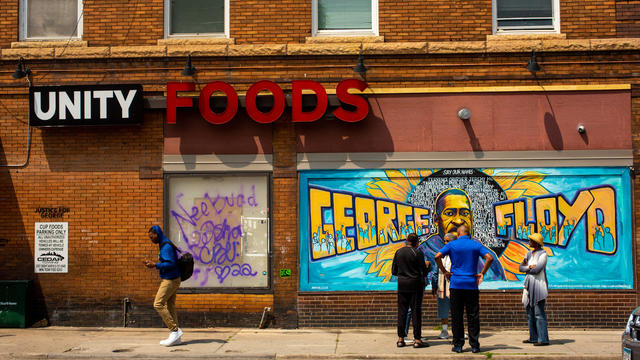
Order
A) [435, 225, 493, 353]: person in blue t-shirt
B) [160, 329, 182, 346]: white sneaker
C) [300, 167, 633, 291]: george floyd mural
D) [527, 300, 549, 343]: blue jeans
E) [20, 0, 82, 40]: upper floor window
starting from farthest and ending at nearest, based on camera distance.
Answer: [20, 0, 82, 40]: upper floor window, [300, 167, 633, 291]: george floyd mural, [160, 329, 182, 346]: white sneaker, [527, 300, 549, 343]: blue jeans, [435, 225, 493, 353]: person in blue t-shirt

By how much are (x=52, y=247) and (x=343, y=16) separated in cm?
673

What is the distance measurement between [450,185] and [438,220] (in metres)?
0.65

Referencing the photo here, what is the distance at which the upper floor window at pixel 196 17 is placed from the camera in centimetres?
1268

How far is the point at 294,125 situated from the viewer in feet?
40.0

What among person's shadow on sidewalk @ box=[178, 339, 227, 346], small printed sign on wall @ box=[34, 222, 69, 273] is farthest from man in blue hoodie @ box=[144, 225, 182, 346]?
small printed sign on wall @ box=[34, 222, 69, 273]

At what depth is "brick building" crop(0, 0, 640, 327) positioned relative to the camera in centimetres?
1195

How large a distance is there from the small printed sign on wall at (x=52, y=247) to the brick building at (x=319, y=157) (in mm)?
40

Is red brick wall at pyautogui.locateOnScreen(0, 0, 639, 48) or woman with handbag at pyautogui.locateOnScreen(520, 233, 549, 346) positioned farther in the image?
red brick wall at pyautogui.locateOnScreen(0, 0, 639, 48)

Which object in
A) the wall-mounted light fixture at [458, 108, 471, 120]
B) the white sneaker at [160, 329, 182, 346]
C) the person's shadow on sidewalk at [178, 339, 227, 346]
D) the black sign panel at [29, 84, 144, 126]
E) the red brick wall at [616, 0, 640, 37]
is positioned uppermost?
the red brick wall at [616, 0, 640, 37]

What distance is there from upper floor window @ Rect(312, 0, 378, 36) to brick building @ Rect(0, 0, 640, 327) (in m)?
0.11

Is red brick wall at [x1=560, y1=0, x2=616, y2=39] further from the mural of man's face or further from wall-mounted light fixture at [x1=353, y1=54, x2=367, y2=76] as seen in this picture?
wall-mounted light fixture at [x1=353, y1=54, x2=367, y2=76]

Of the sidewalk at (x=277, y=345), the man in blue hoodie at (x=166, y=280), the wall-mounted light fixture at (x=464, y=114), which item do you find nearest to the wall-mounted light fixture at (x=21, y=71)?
the man in blue hoodie at (x=166, y=280)

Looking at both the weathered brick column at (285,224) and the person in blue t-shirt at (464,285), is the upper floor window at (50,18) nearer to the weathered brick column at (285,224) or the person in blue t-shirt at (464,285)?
the weathered brick column at (285,224)

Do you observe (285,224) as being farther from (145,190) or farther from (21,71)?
(21,71)
